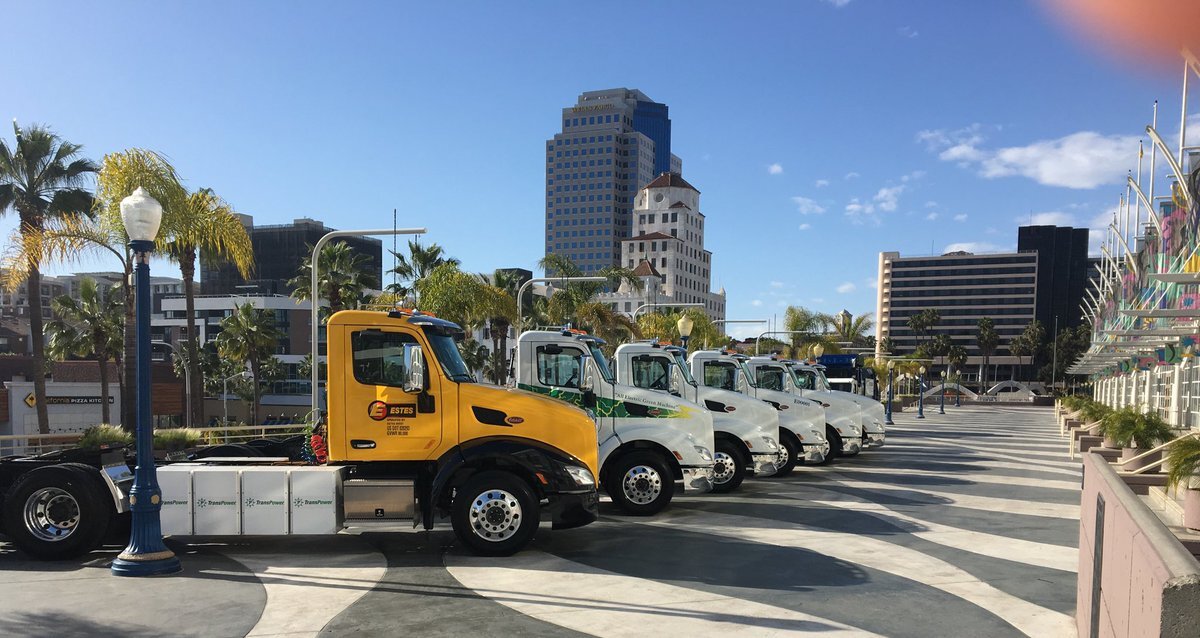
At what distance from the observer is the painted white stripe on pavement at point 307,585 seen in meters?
7.28

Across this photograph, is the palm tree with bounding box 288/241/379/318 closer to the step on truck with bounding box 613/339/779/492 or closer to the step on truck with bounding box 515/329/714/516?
the step on truck with bounding box 613/339/779/492

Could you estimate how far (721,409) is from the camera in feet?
50.5

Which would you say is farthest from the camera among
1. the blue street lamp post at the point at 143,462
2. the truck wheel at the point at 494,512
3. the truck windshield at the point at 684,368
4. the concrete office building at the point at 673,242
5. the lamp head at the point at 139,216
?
the concrete office building at the point at 673,242

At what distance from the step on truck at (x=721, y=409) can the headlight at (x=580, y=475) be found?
443cm

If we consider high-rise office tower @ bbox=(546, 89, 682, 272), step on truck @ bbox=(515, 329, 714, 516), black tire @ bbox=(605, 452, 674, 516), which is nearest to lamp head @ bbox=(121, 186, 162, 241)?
step on truck @ bbox=(515, 329, 714, 516)

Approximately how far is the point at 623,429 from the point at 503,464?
3.24 meters

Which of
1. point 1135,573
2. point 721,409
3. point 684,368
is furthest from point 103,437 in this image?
point 1135,573

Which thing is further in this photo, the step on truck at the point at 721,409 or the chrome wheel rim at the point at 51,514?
the step on truck at the point at 721,409

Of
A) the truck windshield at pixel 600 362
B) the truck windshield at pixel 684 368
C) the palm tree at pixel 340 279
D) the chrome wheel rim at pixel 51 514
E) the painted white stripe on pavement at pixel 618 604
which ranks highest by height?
the palm tree at pixel 340 279

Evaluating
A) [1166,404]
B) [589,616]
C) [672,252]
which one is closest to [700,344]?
[1166,404]

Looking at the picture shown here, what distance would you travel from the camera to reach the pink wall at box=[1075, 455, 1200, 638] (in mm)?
3184

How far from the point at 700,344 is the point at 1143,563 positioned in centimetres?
3555

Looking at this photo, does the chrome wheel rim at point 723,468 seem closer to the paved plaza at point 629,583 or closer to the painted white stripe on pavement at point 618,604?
the paved plaza at point 629,583

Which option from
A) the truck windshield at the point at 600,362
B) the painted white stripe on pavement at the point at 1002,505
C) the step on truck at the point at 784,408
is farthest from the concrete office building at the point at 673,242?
the truck windshield at the point at 600,362
